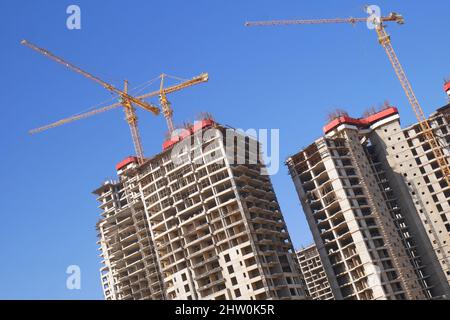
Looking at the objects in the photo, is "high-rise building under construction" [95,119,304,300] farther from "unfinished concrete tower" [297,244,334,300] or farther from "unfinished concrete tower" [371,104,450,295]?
"unfinished concrete tower" [297,244,334,300]

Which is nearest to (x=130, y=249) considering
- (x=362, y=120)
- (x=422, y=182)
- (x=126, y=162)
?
(x=126, y=162)

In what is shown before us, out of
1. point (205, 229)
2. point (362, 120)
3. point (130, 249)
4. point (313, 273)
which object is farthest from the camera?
point (313, 273)

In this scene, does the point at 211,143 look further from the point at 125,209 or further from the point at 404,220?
the point at 404,220

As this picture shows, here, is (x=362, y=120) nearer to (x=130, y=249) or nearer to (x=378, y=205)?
(x=378, y=205)

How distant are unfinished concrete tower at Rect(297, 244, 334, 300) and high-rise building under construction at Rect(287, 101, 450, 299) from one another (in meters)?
46.9

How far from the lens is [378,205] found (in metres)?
106

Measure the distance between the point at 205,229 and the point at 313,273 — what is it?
75.8 metres

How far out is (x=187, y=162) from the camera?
334 feet

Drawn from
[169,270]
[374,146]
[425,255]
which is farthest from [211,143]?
[425,255]

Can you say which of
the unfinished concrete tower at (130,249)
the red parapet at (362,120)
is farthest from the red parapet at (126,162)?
the red parapet at (362,120)

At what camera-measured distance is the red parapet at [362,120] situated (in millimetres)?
115688

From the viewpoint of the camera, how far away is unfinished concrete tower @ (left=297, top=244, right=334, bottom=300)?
506 feet

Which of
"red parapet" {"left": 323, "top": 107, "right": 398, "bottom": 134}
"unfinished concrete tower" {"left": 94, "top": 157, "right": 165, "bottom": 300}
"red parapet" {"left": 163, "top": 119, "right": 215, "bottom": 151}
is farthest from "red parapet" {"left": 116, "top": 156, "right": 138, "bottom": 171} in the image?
"red parapet" {"left": 323, "top": 107, "right": 398, "bottom": 134}
